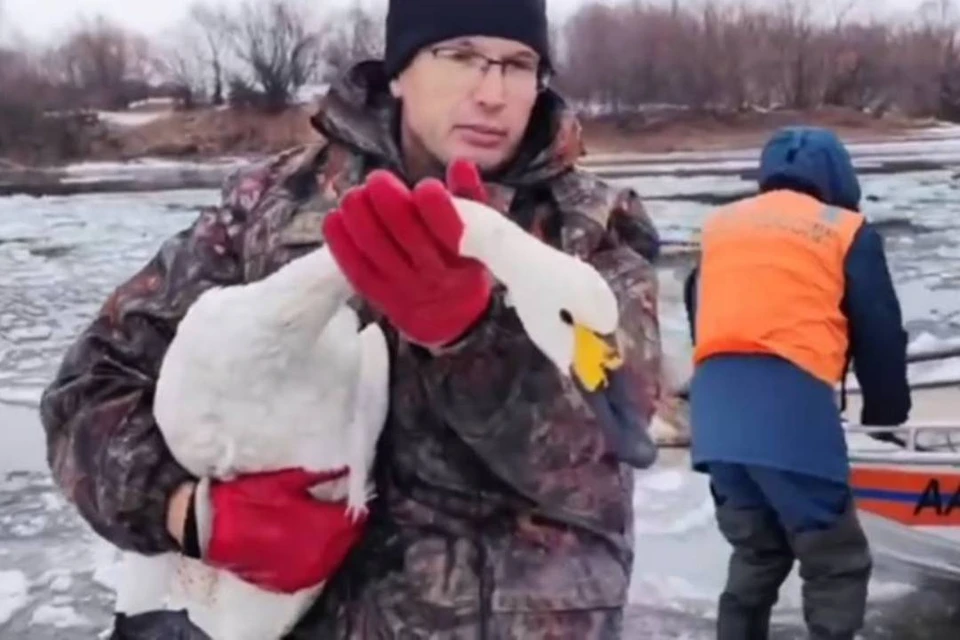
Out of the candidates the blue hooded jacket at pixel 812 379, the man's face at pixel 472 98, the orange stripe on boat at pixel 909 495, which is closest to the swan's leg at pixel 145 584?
the man's face at pixel 472 98

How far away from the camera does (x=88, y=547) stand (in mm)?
5320

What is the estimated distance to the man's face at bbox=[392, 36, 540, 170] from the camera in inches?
64.3

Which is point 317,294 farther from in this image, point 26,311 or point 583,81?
point 583,81

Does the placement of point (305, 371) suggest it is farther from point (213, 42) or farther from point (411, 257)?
point (213, 42)

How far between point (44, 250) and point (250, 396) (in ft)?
51.5

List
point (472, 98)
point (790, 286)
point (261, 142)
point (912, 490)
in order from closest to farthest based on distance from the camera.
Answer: point (472, 98)
point (790, 286)
point (912, 490)
point (261, 142)

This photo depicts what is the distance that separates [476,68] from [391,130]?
0.12 metres

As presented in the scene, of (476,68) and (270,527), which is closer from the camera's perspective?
(270,527)

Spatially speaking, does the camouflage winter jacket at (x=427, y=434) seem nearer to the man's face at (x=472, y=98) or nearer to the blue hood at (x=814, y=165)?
the man's face at (x=472, y=98)

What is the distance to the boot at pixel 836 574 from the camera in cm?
372

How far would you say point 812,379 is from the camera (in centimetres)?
367

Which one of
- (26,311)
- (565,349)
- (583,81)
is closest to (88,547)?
(565,349)

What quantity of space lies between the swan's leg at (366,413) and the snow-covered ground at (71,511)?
2968 mm

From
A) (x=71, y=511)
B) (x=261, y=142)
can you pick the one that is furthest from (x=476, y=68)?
(x=261, y=142)
